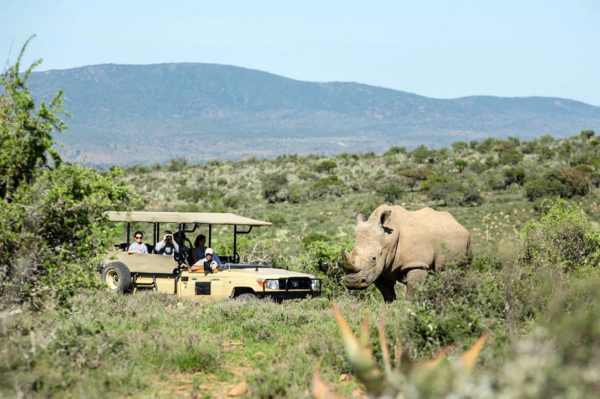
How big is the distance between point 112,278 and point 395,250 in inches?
227

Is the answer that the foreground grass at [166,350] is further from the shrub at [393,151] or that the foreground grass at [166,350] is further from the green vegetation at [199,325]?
the shrub at [393,151]

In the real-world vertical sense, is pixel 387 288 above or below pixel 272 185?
above

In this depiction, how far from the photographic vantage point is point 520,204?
123 feet

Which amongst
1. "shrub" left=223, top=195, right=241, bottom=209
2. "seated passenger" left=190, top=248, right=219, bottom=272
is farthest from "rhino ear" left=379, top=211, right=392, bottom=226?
"shrub" left=223, top=195, right=241, bottom=209

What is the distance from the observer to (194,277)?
13781mm

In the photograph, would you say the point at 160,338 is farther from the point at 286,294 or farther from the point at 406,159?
the point at 406,159

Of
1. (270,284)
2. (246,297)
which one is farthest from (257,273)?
(246,297)

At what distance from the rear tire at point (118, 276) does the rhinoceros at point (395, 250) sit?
4540mm

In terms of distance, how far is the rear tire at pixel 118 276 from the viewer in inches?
547

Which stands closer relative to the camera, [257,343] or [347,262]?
[257,343]

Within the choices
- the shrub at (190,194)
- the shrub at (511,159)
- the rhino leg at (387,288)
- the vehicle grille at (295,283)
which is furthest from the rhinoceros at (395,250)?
the shrub at (511,159)

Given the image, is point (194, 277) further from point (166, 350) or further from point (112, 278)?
point (166, 350)

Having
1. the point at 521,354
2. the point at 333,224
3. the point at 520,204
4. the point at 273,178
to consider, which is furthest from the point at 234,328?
the point at 273,178

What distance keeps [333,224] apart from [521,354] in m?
31.4
